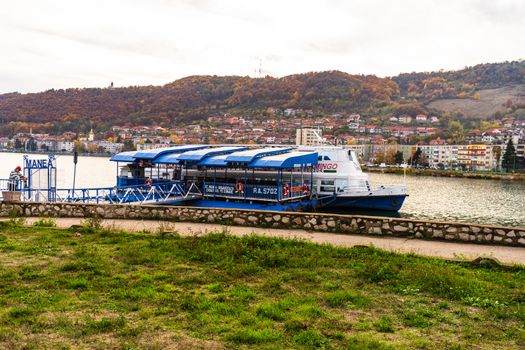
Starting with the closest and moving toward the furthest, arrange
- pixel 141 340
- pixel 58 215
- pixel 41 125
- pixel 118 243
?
pixel 141 340 < pixel 118 243 < pixel 58 215 < pixel 41 125

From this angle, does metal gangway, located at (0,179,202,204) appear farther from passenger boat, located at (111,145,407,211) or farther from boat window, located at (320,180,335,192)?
boat window, located at (320,180,335,192)

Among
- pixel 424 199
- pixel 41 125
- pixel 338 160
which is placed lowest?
pixel 424 199

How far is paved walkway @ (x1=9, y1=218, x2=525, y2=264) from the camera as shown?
10633 mm

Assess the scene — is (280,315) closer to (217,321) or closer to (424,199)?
(217,321)

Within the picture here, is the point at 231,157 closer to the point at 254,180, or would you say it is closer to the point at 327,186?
the point at 254,180

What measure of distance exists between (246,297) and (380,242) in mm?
5789

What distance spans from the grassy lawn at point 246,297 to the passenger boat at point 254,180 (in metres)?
16.1

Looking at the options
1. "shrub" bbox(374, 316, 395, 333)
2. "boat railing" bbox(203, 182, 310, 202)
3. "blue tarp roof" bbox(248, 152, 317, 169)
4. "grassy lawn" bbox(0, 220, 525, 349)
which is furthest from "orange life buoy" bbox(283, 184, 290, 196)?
"shrub" bbox(374, 316, 395, 333)

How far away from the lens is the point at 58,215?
14922 millimetres

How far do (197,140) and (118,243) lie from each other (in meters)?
152

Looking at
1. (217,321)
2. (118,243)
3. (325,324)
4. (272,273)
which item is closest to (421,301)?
(325,324)

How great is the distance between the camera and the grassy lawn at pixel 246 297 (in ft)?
18.1

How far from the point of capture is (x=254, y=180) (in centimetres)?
2967

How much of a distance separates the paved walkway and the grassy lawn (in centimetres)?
124
